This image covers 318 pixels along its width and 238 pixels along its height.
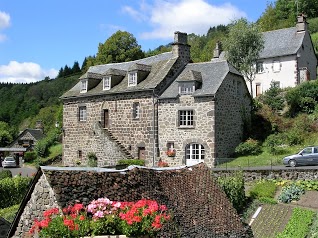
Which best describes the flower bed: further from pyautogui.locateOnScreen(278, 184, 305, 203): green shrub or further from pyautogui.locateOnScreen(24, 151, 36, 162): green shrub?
pyautogui.locateOnScreen(24, 151, 36, 162): green shrub

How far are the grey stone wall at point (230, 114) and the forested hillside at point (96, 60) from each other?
14.5 m

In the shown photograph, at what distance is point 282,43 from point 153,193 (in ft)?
128

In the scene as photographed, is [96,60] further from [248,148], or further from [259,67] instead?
[248,148]

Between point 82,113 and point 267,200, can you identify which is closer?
point 267,200

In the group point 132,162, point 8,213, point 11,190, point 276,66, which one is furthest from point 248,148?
point 276,66

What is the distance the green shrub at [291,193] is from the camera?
23250 mm

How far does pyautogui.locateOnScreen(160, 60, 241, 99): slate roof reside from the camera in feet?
107

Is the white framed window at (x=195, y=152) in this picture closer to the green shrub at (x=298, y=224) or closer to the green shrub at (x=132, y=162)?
the green shrub at (x=132, y=162)

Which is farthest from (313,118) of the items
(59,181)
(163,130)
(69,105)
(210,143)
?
(59,181)

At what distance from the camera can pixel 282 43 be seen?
164 ft

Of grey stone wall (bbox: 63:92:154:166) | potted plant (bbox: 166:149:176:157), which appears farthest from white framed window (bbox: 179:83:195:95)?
potted plant (bbox: 166:149:176:157)

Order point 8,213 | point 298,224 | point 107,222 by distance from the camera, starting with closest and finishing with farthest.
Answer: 1. point 107,222
2. point 298,224
3. point 8,213

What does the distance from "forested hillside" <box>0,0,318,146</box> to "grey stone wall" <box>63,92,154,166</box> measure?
17.9m

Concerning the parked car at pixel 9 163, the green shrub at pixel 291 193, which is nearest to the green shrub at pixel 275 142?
the green shrub at pixel 291 193
